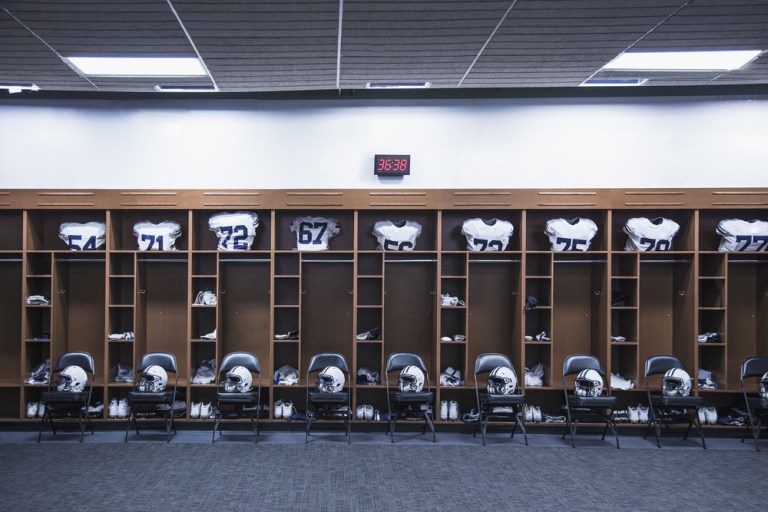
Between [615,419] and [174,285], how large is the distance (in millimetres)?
4615

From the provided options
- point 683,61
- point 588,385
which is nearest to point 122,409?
point 588,385

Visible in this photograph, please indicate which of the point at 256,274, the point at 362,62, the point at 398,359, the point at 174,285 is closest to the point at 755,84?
the point at 362,62

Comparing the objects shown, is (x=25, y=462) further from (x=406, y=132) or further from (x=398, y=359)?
(x=406, y=132)

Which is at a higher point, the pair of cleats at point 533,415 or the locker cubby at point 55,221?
the locker cubby at point 55,221

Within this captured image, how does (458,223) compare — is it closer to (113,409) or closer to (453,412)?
(453,412)

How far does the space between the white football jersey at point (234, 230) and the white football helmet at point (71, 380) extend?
1.75 metres

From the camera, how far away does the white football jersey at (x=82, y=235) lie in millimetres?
5598

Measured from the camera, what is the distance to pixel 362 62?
181 inches

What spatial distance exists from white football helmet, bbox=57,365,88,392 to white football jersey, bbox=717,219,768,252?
20.8ft

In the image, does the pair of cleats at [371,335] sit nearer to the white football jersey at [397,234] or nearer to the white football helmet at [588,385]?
the white football jersey at [397,234]

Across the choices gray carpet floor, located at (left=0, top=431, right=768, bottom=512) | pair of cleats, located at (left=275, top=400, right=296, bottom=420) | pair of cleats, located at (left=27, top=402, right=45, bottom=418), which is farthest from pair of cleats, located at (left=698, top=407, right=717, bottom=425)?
pair of cleats, located at (left=27, top=402, right=45, bottom=418)

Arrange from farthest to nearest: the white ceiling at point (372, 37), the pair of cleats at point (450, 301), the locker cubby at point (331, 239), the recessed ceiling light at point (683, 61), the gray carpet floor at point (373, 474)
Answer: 1. the locker cubby at point (331, 239)
2. the pair of cleats at point (450, 301)
3. the recessed ceiling light at point (683, 61)
4. the gray carpet floor at point (373, 474)
5. the white ceiling at point (372, 37)

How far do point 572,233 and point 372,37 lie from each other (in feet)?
9.10

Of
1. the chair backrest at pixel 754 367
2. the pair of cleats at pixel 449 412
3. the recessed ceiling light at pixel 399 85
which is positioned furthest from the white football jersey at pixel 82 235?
the chair backrest at pixel 754 367
